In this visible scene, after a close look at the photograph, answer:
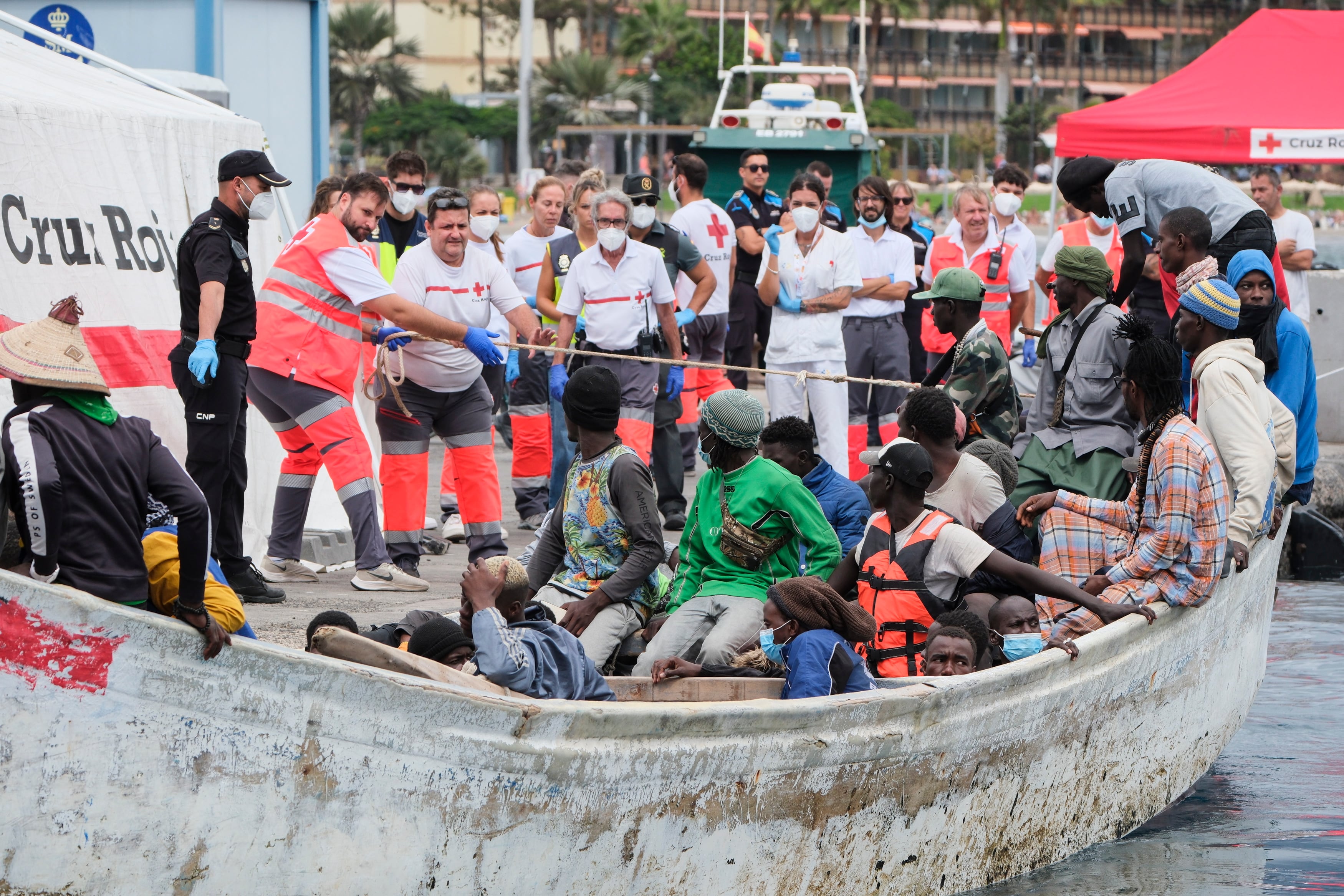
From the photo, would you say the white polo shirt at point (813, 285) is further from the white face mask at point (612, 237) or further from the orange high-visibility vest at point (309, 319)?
the orange high-visibility vest at point (309, 319)

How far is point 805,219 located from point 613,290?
65.7 inches

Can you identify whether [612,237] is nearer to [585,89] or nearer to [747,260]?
[747,260]

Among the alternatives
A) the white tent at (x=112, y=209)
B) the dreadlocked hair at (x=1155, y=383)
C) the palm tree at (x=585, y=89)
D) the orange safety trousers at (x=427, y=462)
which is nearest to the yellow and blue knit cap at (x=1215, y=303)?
the dreadlocked hair at (x=1155, y=383)

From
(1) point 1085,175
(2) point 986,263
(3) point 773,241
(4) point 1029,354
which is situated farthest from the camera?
(2) point 986,263

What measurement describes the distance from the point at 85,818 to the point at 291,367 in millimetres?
3924

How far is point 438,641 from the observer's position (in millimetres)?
4715

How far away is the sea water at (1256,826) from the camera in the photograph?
18.5 ft

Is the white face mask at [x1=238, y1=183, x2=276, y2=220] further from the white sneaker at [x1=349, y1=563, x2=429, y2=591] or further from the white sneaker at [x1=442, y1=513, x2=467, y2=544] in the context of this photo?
the white sneaker at [x1=442, y1=513, x2=467, y2=544]

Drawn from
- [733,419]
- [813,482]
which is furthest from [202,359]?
[813,482]

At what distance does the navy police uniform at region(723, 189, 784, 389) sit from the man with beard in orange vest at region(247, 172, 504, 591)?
14.7 feet

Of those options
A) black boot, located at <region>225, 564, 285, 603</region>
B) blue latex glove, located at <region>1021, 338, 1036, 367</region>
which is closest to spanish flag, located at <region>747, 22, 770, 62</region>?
blue latex glove, located at <region>1021, 338, 1036, 367</region>

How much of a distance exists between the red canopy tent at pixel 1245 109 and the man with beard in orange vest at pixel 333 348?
22.9 ft

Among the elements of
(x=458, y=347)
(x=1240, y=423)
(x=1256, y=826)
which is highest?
(x=458, y=347)

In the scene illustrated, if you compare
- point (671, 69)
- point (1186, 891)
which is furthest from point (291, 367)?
point (671, 69)
